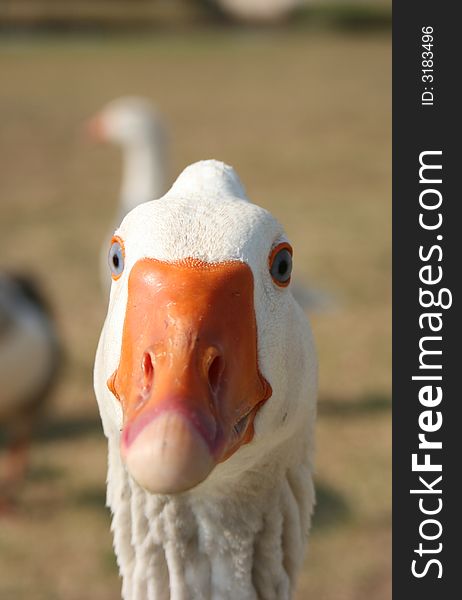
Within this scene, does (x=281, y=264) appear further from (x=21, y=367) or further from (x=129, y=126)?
(x=129, y=126)

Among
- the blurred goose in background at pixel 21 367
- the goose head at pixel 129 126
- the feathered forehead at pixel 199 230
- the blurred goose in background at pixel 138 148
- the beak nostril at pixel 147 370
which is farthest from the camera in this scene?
the goose head at pixel 129 126

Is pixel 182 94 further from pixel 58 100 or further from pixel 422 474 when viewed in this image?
pixel 422 474

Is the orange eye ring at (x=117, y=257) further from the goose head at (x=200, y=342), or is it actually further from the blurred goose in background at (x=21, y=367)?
the blurred goose in background at (x=21, y=367)

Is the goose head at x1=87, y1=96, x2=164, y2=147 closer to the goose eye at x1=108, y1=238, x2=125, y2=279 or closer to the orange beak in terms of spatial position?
the goose eye at x1=108, y1=238, x2=125, y2=279

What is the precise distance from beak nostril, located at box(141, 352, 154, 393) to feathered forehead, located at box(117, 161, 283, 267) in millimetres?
208

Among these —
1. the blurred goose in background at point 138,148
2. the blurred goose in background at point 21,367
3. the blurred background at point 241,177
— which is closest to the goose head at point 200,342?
the blurred background at point 241,177

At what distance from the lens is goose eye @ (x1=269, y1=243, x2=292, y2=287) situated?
5.82ft

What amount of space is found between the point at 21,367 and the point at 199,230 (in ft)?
11.4

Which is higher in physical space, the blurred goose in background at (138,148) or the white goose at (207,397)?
the blurred goose in background at (138,148)

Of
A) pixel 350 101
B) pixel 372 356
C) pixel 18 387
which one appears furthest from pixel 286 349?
pixel 350 101

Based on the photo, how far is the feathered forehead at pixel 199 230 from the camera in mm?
1665

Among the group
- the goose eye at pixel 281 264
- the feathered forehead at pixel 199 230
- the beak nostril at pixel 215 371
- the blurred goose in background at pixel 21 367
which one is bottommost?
the blurred goose in background at pixel 21 367

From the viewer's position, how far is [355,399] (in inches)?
247

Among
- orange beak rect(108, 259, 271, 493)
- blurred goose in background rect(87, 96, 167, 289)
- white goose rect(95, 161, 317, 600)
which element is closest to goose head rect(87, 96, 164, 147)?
blurred goose in background rect(87, 96, 167, 289)
